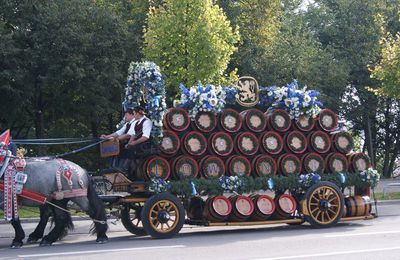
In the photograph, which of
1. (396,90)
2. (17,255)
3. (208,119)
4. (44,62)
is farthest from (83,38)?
(17,255)

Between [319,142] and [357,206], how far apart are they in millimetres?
1544

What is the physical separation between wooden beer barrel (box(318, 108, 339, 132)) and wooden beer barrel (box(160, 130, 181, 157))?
3248mm

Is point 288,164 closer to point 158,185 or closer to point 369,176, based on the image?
point 369,176

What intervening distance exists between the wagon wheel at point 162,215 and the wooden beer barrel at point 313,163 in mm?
2912

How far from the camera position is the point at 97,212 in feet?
37.0

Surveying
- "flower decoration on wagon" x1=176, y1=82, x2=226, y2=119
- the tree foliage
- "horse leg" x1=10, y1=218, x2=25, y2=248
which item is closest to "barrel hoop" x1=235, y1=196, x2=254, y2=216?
"flower decoration on wagon" x1=176, y1=82, x2=226, y2=119

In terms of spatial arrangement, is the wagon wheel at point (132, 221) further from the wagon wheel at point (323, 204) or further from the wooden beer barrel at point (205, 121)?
the wagon wheel at point (323, 204)

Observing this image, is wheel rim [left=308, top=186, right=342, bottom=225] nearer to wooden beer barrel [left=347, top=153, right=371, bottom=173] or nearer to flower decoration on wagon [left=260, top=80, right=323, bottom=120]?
wooden beer barrel [left=347, top=153, right=371, bottom=173]

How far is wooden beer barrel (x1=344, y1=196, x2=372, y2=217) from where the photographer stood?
13.3m

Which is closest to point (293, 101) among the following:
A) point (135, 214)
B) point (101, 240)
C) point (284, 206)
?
point (284, 206)

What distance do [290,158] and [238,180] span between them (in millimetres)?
1333

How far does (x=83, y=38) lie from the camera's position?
24688 mm

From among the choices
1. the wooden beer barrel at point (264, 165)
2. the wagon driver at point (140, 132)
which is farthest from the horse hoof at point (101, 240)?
the wooden beer barrel at point (264, 165)

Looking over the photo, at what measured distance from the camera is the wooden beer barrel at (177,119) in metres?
12.1
